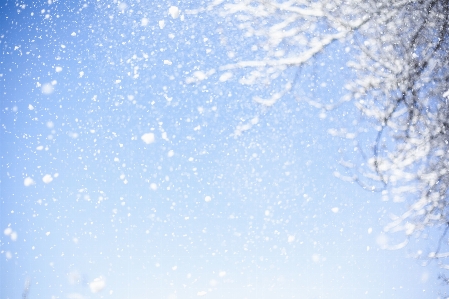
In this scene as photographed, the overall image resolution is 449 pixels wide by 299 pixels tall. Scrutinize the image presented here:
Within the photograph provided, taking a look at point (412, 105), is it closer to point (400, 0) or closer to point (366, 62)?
point (366, 62)

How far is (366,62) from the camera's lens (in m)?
2.35

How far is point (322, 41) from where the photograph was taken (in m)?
2.04

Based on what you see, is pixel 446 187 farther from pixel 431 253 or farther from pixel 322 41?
pixel 322 41

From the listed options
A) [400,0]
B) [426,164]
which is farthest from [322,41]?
[426,164]

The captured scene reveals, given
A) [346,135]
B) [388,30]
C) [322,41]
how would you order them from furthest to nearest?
[346,135] < [388,30] < [322,41]

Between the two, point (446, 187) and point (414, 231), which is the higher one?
point (446, 187)

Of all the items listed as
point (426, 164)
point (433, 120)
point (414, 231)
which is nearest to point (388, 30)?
point (433, 120)

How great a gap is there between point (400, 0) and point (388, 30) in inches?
8.3

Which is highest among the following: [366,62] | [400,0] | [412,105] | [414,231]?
[400,0]

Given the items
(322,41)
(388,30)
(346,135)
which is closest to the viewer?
(322,41)

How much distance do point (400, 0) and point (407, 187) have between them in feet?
4.99

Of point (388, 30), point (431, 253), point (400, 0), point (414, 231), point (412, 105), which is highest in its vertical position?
point (400, 0)

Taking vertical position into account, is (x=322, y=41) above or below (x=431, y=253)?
above

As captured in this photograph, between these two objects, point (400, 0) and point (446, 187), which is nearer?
point (400, 0)
